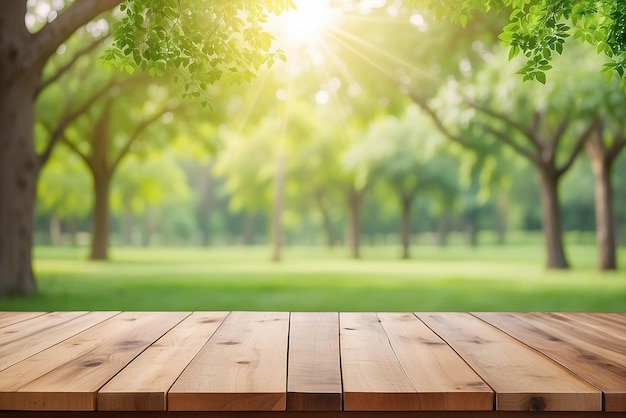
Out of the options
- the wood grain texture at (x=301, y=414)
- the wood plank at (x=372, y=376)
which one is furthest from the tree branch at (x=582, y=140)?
the wood grain texture at (x=301, y=414)

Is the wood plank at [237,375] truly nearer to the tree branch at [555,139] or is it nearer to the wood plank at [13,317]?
the wood plank at [13,317]

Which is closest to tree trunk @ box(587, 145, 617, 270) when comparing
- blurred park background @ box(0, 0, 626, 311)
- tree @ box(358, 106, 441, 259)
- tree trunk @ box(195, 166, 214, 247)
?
blurred park background @ box(0, 0, 626, 311)

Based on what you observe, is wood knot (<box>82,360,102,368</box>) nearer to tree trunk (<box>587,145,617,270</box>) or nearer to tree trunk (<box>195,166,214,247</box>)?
tree trunk (<box>587,145,617,270</box>)

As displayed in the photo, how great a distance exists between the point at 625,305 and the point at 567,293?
6.82ft

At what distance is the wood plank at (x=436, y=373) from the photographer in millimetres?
2543

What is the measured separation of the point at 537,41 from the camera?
13.3 ft

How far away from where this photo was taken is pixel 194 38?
13.4 ft

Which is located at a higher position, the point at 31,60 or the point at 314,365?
the point at 31,60

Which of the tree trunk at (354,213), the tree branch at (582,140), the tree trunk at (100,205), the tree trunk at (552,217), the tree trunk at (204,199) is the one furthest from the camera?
the tree trunk at (204,199)

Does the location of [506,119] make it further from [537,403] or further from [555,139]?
[537,403]

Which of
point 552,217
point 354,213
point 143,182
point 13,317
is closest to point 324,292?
point 552,217

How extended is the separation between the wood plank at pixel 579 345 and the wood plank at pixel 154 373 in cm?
170

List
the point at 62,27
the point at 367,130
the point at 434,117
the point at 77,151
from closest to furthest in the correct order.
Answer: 1. the point at 62,27
2. the point at 434,117
3. the point at 77,151
4. the point at 367,130

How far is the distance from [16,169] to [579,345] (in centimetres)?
1094
